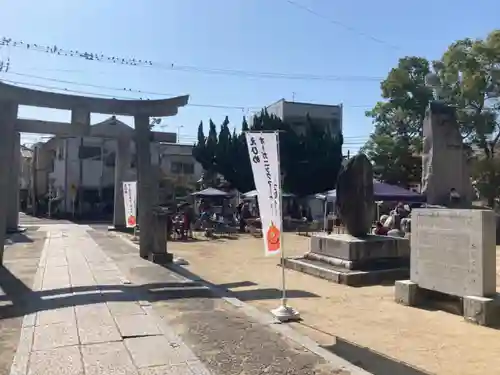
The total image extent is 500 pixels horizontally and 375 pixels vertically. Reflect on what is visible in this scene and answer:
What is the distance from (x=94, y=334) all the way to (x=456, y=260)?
17.9ft

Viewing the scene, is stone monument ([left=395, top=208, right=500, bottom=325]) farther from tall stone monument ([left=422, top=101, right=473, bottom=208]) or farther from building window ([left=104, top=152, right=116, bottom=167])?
building window ([left=104, top=152, right=116, bottom=167])

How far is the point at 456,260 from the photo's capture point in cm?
766

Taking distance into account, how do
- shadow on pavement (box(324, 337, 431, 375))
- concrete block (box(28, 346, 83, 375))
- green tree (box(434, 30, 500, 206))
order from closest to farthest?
concrete block (box(28, 346, 83, 375)) < shadow on pavement (box(324, 337, 431, 375)) < green tree (box(434, 30, 500, 206))

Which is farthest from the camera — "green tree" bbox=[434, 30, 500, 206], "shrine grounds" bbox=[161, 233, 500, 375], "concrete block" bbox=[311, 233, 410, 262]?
"green tree" bbox=[434, 30, 500, 206]

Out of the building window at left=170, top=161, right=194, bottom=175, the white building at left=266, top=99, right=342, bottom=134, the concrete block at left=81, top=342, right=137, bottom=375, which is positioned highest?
the white building at left=266, top=99, right=342, bottom=134

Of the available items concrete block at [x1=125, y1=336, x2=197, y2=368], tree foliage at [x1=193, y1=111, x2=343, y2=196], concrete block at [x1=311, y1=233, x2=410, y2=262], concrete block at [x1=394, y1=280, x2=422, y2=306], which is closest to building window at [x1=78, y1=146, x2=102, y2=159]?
tree foliage at [x1=193, y1=111, x2=343, y2=196]

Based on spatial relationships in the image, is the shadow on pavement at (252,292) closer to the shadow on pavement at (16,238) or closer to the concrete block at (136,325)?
the concrete block at (136,325)

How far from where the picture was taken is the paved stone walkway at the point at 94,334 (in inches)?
194

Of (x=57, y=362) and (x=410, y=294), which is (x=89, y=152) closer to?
(x=410, y=294)

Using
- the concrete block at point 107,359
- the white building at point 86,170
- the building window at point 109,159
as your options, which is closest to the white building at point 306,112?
the white building at point 86,170

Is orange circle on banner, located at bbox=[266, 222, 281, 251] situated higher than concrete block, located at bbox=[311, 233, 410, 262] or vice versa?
orange circle on banner, located at bbox=[266, 222, 281, 251]

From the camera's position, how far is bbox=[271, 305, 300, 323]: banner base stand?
281 inches

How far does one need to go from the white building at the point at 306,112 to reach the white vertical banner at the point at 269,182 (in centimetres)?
3554

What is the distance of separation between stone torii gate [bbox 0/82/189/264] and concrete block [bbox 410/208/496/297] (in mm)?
7388
